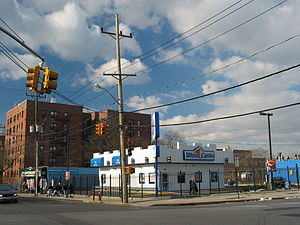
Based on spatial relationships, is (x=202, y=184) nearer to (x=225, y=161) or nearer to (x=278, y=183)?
(x=225, y=161)

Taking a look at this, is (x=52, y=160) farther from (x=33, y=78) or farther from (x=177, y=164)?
(x=33, y=78)

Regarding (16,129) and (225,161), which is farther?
(16,129)

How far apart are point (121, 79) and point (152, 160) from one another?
14.9 meters

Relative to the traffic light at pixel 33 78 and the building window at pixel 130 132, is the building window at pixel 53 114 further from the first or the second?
the traffic light at pixel 33 78

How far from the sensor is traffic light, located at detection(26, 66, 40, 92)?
1296 centimetres

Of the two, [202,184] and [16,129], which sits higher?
[16,129]

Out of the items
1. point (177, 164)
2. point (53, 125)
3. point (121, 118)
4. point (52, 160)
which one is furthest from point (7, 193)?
point (53, 125)

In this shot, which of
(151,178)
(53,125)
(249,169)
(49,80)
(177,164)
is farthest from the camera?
(53,125)

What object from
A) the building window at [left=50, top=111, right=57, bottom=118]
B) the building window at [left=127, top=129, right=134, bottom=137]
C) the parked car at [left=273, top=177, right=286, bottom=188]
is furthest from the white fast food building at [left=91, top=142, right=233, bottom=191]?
the building window at [left=127, top=129, right=134, bottom=137]

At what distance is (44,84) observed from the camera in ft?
42.7

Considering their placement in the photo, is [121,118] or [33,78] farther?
[121,118]

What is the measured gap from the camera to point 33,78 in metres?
13.1

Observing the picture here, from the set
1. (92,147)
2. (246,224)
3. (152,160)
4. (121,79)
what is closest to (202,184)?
(152,160)

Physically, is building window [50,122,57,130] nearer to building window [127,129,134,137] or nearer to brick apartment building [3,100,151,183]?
brick apartment building [3,100,151,183]
